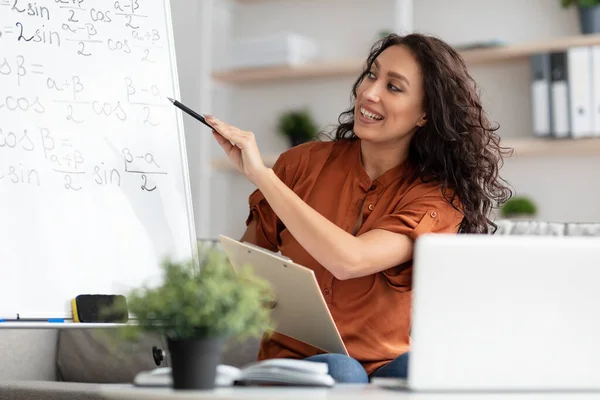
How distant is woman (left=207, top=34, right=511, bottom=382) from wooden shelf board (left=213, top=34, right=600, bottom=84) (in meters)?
1.36

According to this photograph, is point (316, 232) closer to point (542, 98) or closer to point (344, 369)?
point (344, 369)

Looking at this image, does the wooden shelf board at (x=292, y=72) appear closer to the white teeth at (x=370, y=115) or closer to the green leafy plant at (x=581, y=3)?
the green leafy plant at (x=581, y=3)

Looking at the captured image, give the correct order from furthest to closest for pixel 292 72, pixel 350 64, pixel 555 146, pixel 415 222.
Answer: pixel 292 72 → pixel 350 64 → pixel 555 146 → pixel 415 222

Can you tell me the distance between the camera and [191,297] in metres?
1.10

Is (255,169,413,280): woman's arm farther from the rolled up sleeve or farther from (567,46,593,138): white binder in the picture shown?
(567,46,593,138): white binder

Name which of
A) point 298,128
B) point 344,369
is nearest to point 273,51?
point 298,128

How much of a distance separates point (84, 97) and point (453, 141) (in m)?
0.84

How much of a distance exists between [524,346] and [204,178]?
9.14 ft

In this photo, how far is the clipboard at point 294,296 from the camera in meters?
1.52

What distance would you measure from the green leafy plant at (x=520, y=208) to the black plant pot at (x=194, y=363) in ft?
8.05

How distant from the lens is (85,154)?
1.84 metres

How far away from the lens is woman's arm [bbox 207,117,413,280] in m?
1.67

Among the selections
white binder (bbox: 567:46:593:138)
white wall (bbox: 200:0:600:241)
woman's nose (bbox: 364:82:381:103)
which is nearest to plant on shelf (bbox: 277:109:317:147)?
white wall (bbox: 200:0:600:241)

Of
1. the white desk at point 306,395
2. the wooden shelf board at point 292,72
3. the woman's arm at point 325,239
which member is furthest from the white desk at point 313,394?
the wooden shelf board at point 292,72
